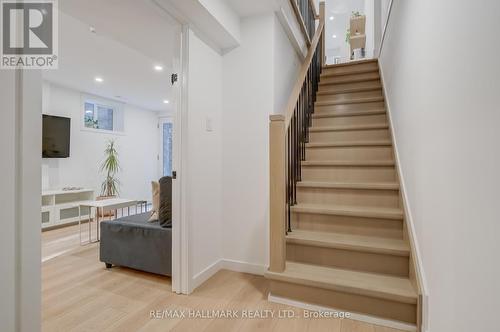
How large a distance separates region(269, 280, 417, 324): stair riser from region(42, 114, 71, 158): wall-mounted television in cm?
457

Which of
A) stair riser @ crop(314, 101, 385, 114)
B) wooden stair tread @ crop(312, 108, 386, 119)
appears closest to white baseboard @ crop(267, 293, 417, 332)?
wooden stair tread @ crop(312, 108, 386, 119)

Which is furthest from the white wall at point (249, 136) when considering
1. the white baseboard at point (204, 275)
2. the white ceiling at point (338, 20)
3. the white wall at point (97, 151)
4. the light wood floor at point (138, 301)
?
the white ceiling at point (338, 20)

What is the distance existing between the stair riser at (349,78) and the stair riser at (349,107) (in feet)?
1.83

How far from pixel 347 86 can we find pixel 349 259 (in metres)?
2.52

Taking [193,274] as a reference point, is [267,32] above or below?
above

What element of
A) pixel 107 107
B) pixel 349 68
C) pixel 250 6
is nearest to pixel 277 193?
pixel 250 6

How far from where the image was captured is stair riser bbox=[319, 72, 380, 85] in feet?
11.2

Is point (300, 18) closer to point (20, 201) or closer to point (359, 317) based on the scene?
point (359, 317)

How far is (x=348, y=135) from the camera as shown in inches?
109

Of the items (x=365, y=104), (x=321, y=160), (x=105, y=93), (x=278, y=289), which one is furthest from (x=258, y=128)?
(x=105, y=93)

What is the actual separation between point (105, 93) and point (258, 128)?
448cm

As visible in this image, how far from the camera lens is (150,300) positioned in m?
1.88

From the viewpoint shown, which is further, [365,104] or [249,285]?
[365,104]

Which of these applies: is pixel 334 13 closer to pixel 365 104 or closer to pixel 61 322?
pixel 365 104
